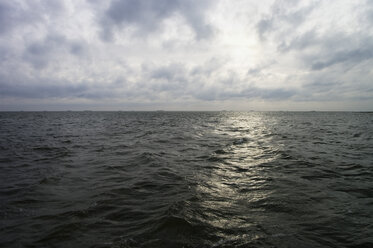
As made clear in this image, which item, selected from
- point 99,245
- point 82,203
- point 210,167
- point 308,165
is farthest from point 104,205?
point 308,165

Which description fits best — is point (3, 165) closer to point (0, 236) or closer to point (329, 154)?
point (0, 236)

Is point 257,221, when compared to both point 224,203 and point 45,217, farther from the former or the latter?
point 45,217

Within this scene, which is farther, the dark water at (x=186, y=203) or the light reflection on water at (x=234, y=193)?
the light reflection on water at (x=234, y=193)

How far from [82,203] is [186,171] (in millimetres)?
4266

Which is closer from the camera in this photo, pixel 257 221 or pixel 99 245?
pixel 99 245

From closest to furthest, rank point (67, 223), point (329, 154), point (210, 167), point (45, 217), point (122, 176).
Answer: point (67, 223) < point (45, 217) < point (122, 176) < point (210, 167) < point (329, 154)

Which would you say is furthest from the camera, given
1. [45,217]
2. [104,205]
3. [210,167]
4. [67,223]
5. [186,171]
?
[210,167]

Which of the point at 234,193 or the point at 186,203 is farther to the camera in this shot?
the point at 234,193

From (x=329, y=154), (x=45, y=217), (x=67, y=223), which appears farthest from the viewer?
(x=329, y=154)

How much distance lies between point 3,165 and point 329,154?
17.4 meters

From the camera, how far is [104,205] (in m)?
5.31

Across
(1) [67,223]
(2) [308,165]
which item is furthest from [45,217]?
(2) [308,165]

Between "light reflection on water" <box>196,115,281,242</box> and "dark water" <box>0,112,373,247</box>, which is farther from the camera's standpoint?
"light reflection on water" <box>196,115,281,242</box>

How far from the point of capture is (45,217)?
4.68 meters
